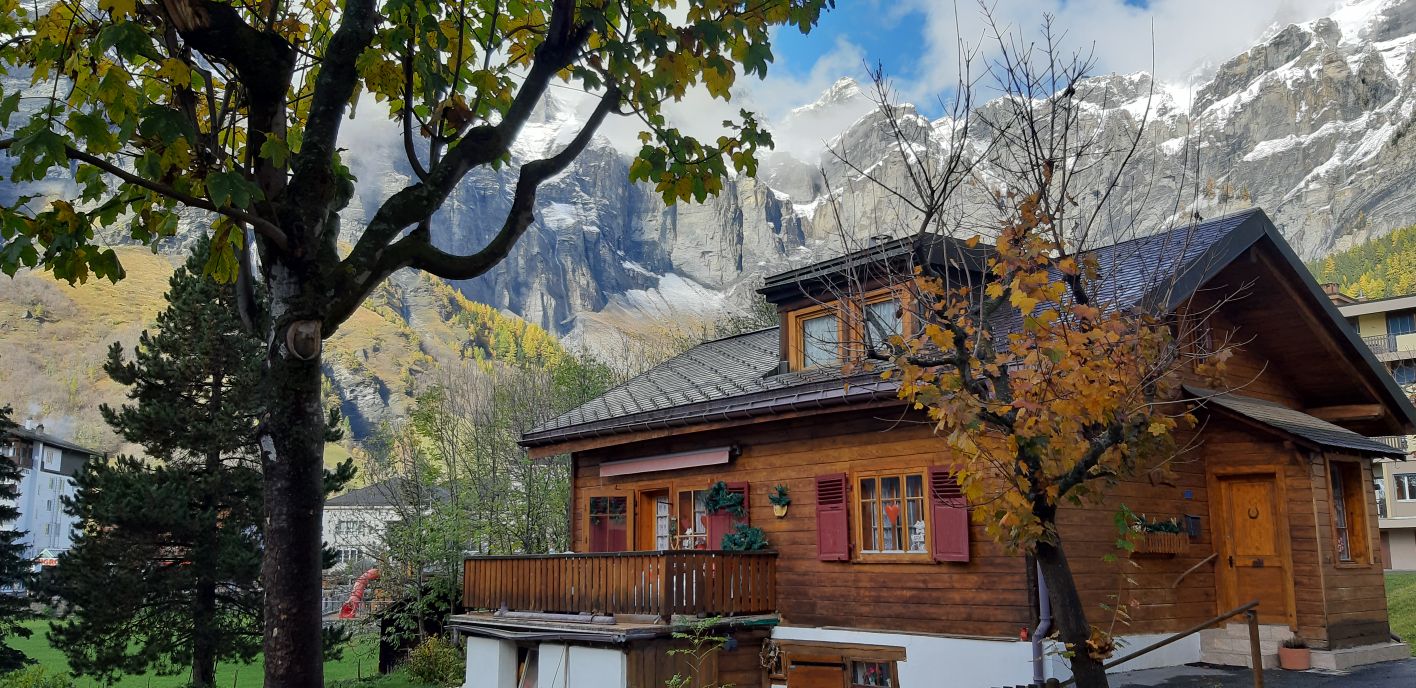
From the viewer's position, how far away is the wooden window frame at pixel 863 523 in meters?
12.5

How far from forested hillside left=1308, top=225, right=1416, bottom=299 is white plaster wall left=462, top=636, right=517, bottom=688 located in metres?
77.9

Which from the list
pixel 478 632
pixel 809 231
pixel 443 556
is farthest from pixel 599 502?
pixel 809 231

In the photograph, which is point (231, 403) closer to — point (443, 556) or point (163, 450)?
point (163, 450)

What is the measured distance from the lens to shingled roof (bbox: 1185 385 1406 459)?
12.8 metres

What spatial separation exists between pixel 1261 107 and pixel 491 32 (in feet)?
640

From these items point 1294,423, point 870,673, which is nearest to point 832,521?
point 870,673

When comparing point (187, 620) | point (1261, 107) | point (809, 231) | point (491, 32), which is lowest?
point (187, 620)

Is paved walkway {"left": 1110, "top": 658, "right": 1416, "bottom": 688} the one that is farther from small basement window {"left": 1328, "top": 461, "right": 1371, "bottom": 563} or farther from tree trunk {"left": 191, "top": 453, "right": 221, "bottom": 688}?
tree trunk {"left": 191, "top": 453, "right": 221, "bottom": 688}

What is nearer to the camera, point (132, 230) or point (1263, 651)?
point (132, 230)

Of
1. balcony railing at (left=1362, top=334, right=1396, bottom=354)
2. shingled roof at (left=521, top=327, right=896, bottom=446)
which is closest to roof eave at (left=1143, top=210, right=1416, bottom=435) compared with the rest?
shingled roof at (left=521, top=327, right=896, bottom=446)

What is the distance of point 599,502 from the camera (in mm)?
17594

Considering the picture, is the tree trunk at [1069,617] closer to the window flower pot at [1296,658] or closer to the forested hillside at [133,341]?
the window flower pot at [1296,658]

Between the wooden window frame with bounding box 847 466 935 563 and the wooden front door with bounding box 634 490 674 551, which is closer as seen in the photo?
the wooden window frame with bounding box 847 466 935 563

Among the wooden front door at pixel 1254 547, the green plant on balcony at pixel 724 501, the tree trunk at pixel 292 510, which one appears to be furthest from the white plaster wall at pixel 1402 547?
the tree trunk at pixel 292 510
